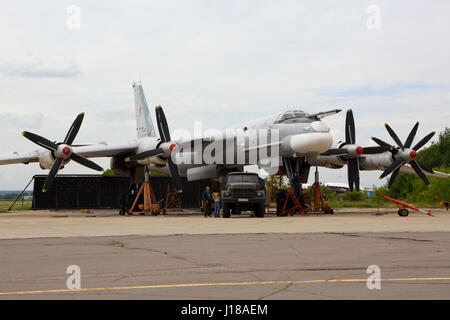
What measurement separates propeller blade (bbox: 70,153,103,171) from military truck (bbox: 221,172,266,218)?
5.82 m

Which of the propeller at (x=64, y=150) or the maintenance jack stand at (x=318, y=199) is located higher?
the propeller at (x=64, y=150)

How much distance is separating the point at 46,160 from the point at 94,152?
2.49 meters

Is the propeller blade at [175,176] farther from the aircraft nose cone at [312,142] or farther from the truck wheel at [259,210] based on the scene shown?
the aircraft nose cone at [312,142]

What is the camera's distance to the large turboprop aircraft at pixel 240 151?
23734 mm

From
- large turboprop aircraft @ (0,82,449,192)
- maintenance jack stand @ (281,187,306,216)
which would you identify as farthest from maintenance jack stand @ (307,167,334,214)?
maintenance jack stand @ (281,187,306,216)

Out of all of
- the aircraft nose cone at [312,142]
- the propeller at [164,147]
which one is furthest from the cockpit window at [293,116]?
the propeller at [164,147]

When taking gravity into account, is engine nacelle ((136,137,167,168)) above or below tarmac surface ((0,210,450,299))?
above

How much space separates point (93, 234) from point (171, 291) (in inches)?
332

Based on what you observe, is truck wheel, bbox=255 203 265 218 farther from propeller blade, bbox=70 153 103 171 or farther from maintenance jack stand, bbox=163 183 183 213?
maintenance jack stand, bbox=163 183 183 213

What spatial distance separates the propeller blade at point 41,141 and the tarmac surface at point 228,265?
35.3 feet

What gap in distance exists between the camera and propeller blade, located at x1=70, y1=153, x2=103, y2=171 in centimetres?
2366

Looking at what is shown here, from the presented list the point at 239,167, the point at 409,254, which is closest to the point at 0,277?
the point at 409,254

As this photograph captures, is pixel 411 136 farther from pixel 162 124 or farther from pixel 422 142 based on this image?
pixel 162 124
